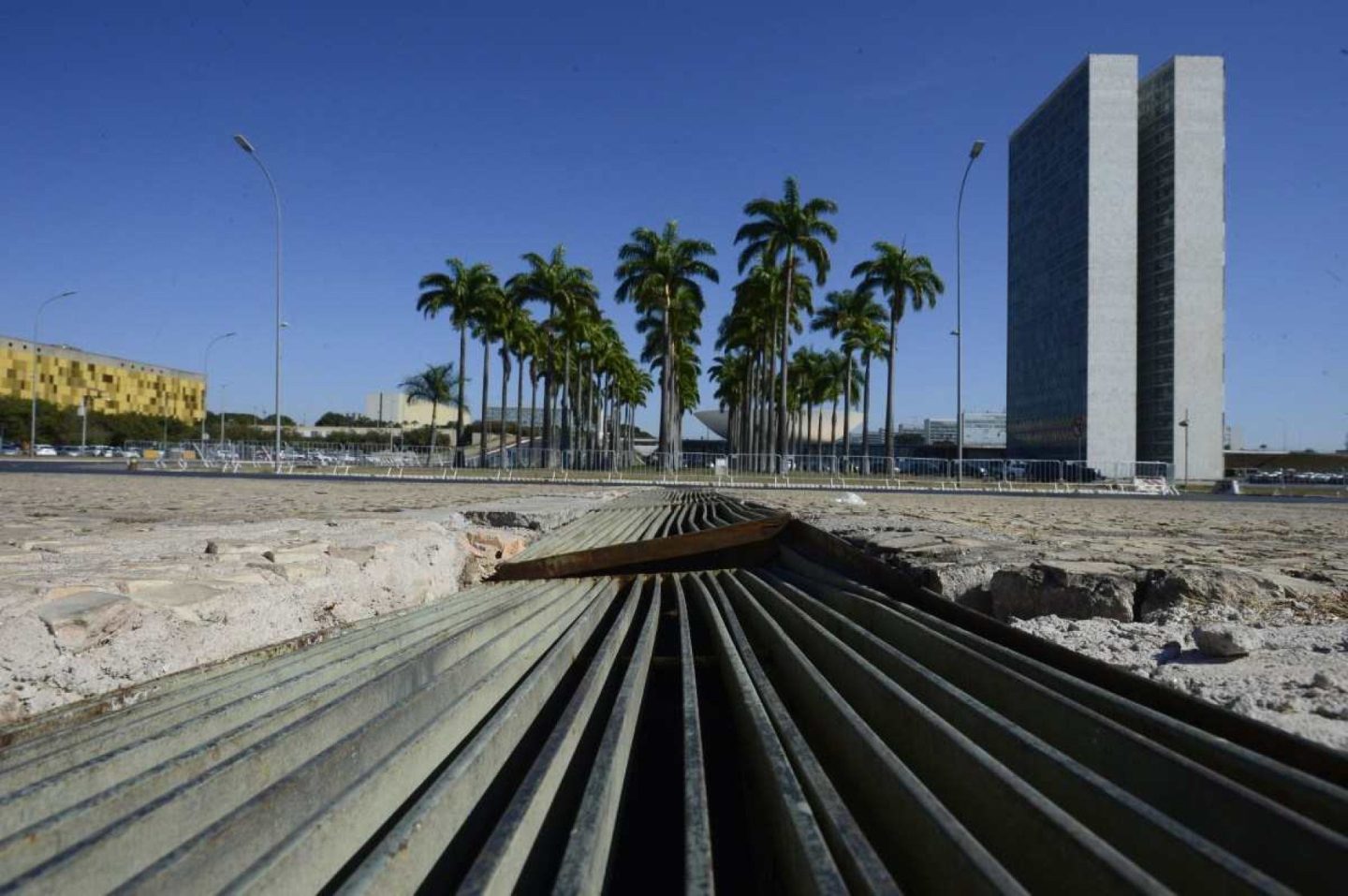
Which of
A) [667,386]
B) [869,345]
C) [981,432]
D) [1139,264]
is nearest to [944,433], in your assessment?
[981,432]

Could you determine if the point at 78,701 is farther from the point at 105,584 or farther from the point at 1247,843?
the point at 1247,843

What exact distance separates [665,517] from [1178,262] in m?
76.1

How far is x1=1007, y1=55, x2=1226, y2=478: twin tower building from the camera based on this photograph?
228 ft

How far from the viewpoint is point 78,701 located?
7.68 feet

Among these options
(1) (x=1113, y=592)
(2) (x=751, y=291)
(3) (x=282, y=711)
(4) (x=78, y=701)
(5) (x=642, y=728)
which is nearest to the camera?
(3) (x=282, y=711)

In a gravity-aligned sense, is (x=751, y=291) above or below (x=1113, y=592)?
above

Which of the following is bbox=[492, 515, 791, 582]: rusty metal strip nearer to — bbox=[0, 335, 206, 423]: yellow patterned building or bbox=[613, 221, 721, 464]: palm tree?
bbox=[613, 221, 721, 464]: palm tree

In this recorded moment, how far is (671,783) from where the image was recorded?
2.17m

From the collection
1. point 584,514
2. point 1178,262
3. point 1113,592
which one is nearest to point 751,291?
point 584,514

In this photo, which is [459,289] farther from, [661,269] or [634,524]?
[634,524]

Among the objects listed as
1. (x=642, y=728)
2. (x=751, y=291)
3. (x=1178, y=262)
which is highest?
(x=1178, y=262)

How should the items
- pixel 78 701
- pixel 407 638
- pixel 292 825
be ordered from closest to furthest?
pixel 292 825 < pixel 78 701 < pixel 407 638

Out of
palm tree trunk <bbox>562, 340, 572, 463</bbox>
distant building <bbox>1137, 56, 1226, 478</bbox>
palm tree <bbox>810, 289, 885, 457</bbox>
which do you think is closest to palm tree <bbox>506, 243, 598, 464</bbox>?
palm tree trunk <bbox>562, 340, 572, 463</bbox>

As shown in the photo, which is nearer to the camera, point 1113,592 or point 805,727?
point 805,727
